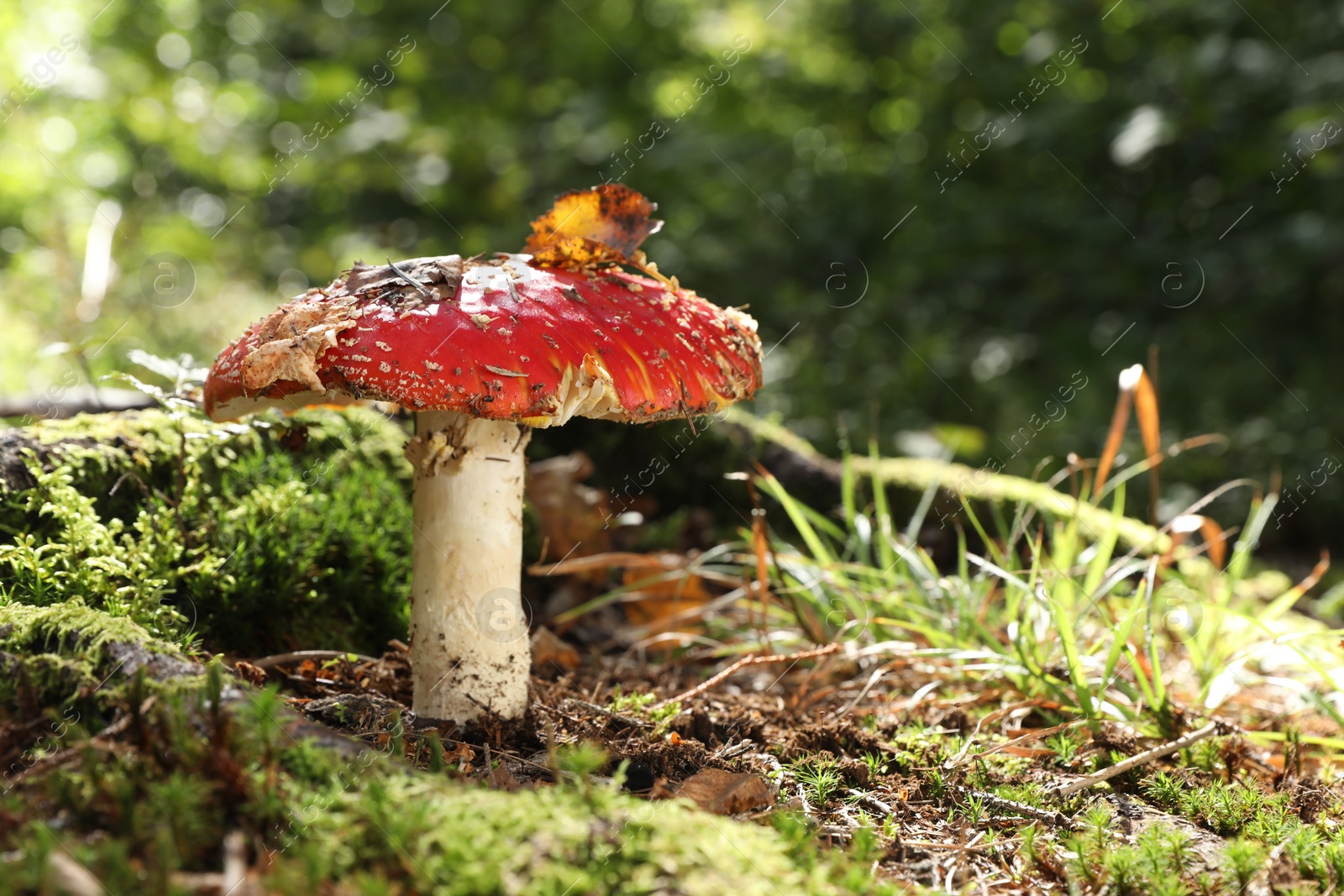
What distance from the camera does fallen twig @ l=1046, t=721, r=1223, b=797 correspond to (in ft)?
6.88

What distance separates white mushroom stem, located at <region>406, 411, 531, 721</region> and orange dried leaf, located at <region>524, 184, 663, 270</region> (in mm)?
443

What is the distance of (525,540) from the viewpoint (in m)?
3.48

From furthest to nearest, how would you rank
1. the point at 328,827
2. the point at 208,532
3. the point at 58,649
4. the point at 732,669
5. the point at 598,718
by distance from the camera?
1. the point at 208,532
2. the point at 732,669
3. the point at 598,718
4. the point at 58,649
5. the point at 328,827

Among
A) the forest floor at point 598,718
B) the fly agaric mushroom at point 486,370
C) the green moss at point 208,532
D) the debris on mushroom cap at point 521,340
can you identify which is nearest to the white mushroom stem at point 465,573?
the fly agaric mushroom at point 486,370

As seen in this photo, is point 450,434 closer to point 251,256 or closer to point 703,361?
point 703,361

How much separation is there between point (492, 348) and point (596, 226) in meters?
0.62

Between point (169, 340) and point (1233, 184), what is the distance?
7.55m

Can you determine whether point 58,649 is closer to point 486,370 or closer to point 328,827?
point 328,827

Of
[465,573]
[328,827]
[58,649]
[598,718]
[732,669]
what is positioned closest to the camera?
[328,827]

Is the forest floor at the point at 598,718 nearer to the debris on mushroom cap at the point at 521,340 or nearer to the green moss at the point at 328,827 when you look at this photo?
the green moss at the point at 328,827

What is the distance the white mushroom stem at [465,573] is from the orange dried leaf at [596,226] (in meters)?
0.44

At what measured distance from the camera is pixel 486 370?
1772 mm

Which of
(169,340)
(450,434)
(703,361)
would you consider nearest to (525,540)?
(450,434)

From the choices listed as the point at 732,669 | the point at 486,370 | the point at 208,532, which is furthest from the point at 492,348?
the point at 208,532
